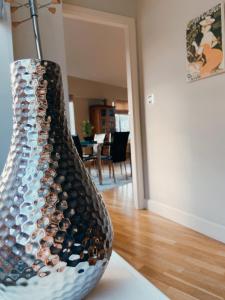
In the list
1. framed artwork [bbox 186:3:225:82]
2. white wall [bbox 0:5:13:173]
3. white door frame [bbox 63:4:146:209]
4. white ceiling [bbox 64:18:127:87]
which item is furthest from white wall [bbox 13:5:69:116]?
white ceiling [bbox 64:18:127:87]

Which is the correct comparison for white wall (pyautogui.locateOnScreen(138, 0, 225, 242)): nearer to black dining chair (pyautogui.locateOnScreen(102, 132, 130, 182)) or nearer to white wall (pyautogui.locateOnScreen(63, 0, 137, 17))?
white wall (pyautogui.locateOnScreen(63, 0, 137, 17))

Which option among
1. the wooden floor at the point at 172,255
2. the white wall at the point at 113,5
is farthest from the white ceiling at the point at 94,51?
the wooden floor at the point at 172,255

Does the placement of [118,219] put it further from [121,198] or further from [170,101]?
[170,101]

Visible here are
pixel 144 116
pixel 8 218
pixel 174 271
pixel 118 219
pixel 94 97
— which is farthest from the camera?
pixel 94 97

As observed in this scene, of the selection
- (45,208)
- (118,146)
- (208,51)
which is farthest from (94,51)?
(45,208)

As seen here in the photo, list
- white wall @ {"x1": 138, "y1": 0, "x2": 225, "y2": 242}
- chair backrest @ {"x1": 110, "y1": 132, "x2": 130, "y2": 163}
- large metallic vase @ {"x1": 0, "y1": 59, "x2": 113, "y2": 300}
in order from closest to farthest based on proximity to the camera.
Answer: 1. large metallic vase @ {"x1": 0, "y1": 59, "x2": 113, "y2": 300}
2. white wall @ {"x1": 138, "y1": 0, "x2": 225, "y2": 242}
3. chair backrest @ {"x1": 110, "y1": 132, "x2": 130, "y2": 163}

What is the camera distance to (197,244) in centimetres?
205

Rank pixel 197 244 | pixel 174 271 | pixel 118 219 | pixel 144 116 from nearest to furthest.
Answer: pixel 174 271, pixel 197 244, pixel 118 219, pixel 144 116

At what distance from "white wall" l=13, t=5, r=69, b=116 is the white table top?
3.50 feet

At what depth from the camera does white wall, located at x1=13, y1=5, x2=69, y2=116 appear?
1.43 m

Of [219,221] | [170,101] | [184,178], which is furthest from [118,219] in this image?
[170,101]

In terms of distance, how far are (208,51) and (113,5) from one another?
1.19m

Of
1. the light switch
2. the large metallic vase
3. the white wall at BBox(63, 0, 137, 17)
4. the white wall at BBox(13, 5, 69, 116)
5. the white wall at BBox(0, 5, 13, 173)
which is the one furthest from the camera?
the light switch

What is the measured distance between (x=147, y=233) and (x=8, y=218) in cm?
202
